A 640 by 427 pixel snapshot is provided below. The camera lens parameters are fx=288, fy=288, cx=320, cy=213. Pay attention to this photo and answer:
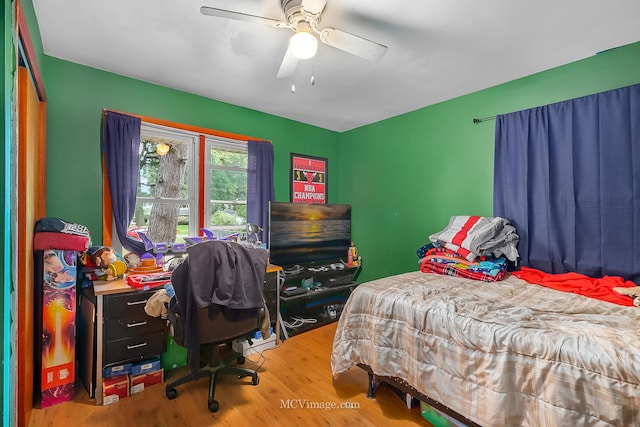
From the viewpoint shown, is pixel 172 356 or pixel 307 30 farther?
pixel 172 356

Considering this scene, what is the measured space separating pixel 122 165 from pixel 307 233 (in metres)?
2.00

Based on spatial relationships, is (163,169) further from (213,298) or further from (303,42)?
(303,42)

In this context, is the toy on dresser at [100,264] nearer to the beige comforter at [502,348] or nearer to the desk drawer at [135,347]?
the desk drawer at [135,347]

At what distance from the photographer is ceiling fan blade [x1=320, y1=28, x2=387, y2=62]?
169 cm

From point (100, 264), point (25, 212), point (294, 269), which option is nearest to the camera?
point (25, 212)

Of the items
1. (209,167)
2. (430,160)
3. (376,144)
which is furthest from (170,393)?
(376,144)

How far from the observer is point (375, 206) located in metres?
3.94

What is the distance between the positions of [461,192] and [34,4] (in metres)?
3.63

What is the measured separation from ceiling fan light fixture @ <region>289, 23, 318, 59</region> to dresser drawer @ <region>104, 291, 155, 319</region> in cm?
200

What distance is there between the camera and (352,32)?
203 centimetres

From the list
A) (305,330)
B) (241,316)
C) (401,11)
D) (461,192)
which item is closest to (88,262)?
(241,316)

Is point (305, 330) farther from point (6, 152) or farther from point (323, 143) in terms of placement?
point (6, 152)

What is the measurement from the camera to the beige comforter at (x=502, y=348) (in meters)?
1.17

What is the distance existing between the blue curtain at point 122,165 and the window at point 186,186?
0.14 m
